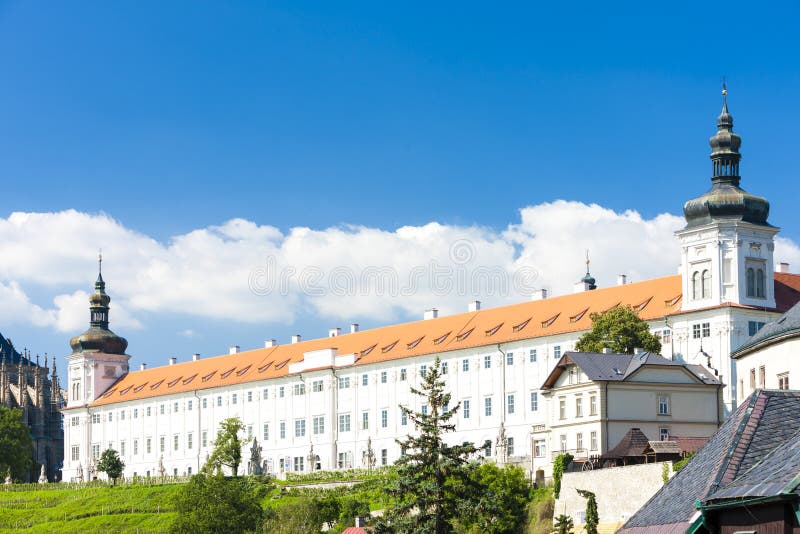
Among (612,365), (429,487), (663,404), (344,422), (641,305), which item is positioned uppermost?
(641,305)

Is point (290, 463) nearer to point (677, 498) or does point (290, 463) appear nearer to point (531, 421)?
point (531, 421)

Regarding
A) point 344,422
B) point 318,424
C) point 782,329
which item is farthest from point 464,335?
point 782,329

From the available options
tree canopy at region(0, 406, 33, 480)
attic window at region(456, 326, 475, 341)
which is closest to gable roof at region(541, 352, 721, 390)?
attic window at region(456, 326, 475, 341)

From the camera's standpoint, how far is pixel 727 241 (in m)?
84.2

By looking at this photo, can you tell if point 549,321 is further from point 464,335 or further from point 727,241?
point 727,241

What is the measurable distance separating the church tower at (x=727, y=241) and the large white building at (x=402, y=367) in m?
0.08

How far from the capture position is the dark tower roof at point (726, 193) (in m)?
84.3

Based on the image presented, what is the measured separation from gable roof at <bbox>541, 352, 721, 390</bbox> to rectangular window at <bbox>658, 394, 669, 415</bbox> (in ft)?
5.29

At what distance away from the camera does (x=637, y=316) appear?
82562 mm

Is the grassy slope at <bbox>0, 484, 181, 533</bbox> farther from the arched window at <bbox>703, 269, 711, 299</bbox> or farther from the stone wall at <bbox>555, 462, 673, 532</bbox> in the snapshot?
the arched window at <bbox>703, 269, 711, 299</bbox>

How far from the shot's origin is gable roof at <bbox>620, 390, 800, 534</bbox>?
995 centimetres

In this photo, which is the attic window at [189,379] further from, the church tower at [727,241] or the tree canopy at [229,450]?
the church tower at [727,241]

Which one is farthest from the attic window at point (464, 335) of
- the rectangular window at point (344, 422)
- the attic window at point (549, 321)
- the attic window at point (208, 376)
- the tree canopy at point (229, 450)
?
the attic window at point (208, 376)

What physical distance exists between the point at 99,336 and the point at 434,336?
49.6m
